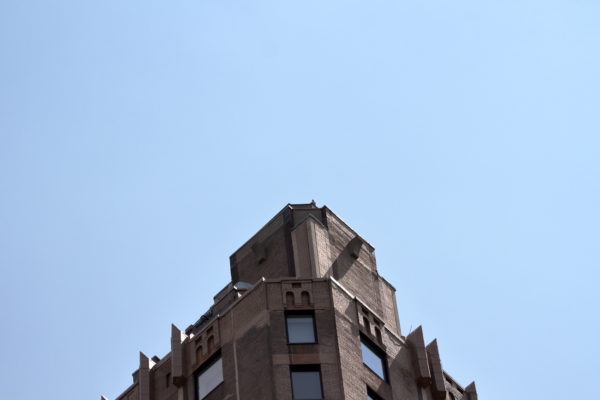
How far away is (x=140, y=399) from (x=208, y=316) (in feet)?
21.4

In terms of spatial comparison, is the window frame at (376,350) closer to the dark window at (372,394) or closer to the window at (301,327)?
the dark window at (372,394)

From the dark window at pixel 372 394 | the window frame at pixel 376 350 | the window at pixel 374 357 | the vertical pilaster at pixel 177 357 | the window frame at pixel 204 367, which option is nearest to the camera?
the dark window at pixel 372 394

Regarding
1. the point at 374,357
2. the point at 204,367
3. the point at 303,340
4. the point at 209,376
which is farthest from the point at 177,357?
the point at 374,357

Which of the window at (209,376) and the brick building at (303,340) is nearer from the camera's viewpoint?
the brick building at (303,340)

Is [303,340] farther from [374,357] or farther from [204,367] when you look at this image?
[204,367]

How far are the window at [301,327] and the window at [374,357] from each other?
7.26 feet

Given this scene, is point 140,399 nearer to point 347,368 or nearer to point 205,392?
point 205,392

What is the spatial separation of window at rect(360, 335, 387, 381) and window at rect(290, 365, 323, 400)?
282 cm

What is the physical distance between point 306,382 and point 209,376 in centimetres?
485

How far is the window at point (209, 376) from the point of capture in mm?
66938

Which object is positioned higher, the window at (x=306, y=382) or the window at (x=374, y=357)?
the window at (x=374, y=357)

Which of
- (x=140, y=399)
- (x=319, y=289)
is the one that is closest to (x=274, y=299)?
(x=319, y=289)

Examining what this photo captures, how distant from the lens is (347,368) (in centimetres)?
6556

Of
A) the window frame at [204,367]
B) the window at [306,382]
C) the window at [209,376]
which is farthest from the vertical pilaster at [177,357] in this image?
the window at [306,382]
